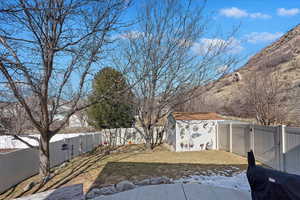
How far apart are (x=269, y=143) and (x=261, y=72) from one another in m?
5.94

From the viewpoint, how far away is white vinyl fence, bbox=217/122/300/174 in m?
5.65

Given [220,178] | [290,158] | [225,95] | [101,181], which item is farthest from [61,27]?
[225,95]

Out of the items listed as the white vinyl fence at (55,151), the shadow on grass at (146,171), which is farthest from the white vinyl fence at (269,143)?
the white vinyl fence at (55,151)

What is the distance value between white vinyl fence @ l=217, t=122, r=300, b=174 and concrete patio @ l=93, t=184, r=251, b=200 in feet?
9.74

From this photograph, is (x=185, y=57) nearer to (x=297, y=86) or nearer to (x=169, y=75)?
(x=169, y=75)

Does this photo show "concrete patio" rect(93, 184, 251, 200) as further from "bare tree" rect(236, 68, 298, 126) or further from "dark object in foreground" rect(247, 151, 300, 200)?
"bare tree" rect(236, 68, 298, 126)

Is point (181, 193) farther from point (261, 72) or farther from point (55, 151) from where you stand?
point (261, 72)

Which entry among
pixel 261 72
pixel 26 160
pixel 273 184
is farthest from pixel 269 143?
pixel 26 160

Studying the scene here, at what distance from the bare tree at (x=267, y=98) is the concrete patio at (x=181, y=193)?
7.90 metres

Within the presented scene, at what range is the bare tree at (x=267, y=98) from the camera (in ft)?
33.7

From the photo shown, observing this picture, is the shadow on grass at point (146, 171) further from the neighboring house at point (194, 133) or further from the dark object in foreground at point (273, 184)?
the neighboring house at point (194, 133)

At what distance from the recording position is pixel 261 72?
11375 mm

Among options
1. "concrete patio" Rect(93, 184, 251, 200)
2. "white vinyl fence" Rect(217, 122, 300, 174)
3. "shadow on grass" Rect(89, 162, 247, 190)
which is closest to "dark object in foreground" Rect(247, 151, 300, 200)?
"concrete patio" Rect(93, 184, 251, 200)

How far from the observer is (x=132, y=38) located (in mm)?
10211
